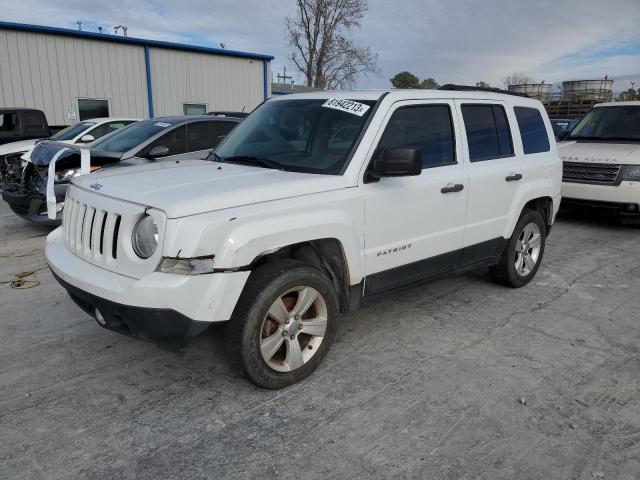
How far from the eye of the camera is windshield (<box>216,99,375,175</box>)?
3689 millimetres

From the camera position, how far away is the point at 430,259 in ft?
13.7

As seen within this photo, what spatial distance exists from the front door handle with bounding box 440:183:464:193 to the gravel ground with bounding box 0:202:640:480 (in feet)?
3.74

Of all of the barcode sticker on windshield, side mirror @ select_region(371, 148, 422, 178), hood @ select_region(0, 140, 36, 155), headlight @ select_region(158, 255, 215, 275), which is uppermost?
the barcode sticker on windshield

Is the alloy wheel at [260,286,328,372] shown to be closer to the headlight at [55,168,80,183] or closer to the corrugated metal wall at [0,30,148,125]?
the headlight at [55,168,80,183]

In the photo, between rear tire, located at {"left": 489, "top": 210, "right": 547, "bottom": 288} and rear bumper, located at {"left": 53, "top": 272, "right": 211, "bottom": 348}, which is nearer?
rear bumper, located at {"left": 53, "top": 272, "right": 211, "bottom": 348}

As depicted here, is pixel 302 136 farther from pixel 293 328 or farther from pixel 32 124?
pixel 32 124

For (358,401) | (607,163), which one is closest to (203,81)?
(607,163)

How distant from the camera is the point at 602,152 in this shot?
8516 mm

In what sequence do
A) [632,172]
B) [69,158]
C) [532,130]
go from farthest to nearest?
[632,172] < [69,158] < [532,130]

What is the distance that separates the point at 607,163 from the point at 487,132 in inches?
186

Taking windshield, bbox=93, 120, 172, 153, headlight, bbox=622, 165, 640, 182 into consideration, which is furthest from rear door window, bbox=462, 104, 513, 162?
windshield, bbox=93, 120, 172, 153

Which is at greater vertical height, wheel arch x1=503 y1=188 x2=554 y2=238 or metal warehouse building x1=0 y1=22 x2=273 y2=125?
metal warehouse building x1=0 y1=22 x2=273 y2=125

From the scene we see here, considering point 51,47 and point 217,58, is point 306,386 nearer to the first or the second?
point 51,47

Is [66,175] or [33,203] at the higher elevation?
[66,175]
